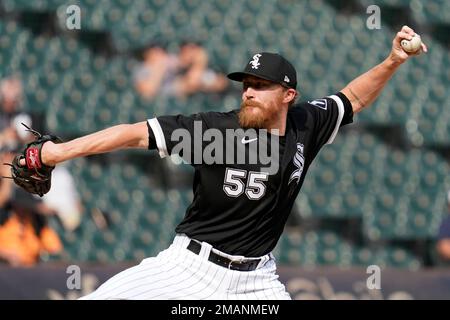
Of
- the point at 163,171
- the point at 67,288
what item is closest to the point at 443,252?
the point at 163,171

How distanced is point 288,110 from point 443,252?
12.4 ft

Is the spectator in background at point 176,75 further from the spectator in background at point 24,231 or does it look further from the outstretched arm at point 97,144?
the outstretched arm at point 97,144

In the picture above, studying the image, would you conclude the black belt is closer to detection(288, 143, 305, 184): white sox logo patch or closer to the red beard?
detection(288, 143, 305, 184): white sox logo patch

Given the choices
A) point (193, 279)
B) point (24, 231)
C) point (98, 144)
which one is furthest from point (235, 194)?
point (24, 231)

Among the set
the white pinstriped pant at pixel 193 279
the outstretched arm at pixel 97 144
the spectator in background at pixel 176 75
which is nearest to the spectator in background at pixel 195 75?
the spectator in background at pixel 176 75

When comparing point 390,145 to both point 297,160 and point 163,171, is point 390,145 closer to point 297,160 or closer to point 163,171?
point 163,171

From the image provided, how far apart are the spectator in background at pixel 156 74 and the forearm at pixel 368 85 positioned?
4109 millimetres

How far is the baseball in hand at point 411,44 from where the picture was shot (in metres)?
5.06

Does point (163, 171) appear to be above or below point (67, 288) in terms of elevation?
above

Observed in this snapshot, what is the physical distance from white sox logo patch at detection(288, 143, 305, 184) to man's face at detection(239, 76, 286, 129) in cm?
23

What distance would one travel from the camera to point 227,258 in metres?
4.82

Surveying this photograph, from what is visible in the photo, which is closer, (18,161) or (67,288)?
(18,161)

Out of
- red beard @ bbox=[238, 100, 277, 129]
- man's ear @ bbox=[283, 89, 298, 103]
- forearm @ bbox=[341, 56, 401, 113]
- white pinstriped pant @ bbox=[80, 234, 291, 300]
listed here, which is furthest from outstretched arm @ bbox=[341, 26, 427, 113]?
white pinstriped pant @ bbox=[80, 234, 291, 300]
